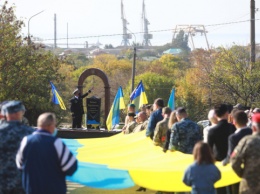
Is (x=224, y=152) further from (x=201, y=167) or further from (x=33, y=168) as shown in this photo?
(x=33, y=168)

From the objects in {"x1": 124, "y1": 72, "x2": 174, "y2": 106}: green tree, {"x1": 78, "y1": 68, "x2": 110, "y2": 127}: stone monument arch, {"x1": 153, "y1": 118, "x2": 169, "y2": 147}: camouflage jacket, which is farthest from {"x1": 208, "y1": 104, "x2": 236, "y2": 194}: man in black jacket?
{"x1": 124, "y1": 72, "x2": 174, "y2": 106}: green tree

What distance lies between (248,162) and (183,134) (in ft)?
13.5

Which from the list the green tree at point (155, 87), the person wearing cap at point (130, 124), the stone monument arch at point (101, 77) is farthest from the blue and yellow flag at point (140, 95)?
the green tree at point (155, 87)

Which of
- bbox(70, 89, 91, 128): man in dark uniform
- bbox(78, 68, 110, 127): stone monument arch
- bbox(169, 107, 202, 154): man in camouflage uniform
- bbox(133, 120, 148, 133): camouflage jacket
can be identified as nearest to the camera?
bbox(169, 107, 202, 154): man in camouflage uniform

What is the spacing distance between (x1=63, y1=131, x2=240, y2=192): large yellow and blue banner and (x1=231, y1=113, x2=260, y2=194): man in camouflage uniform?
1.68m

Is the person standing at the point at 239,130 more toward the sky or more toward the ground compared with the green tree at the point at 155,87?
more toward the sky

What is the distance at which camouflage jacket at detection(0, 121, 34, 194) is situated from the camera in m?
11.9

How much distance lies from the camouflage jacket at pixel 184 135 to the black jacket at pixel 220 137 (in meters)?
1.33

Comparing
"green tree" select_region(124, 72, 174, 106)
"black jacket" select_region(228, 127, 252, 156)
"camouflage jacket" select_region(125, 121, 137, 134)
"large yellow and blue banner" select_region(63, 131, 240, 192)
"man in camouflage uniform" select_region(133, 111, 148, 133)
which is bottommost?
"green tree" select_region(124, 72, 174, 106)

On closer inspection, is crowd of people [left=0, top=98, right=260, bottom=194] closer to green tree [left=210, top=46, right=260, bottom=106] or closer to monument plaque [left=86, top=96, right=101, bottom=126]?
monument plaque [left=86, top=96, right=101, bottom=126]

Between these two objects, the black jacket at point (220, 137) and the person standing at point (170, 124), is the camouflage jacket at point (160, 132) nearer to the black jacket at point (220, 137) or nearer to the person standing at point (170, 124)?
the person standing at point (170, 124)

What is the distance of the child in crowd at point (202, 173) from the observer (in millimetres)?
11508

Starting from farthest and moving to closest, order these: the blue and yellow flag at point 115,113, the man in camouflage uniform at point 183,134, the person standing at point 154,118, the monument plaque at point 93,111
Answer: the monument plaque at point 93,111 → the blue and yellow flag at point 115,113 → the person standing at point 154,118 → the man in camouflage uniform at point 183,134

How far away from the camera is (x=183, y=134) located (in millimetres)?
15727
